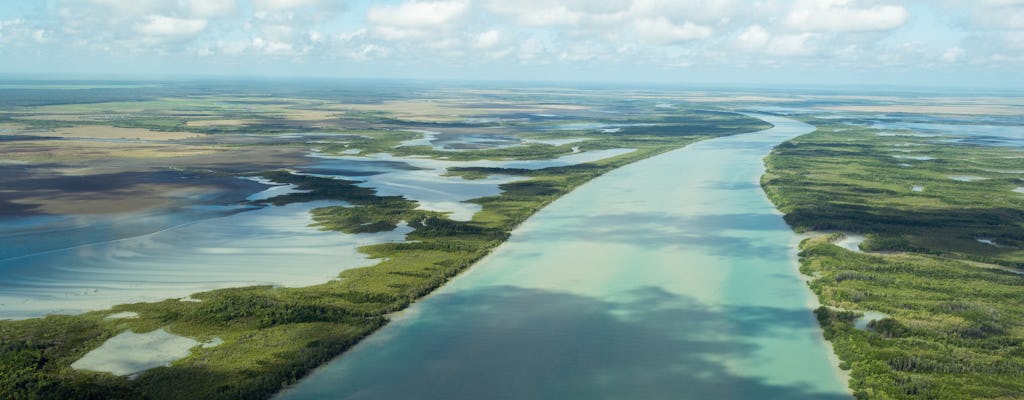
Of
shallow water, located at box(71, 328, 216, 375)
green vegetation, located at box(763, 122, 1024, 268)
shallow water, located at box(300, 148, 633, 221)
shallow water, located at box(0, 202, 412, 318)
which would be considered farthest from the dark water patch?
shallow water, located at box(300, 148, 633, 221)

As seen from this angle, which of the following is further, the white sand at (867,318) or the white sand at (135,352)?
the white sand at (867,318)

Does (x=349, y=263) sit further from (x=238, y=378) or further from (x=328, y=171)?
(x=328, y=171)

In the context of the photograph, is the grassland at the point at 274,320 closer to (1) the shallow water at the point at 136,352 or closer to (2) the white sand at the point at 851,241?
(1) the shallow water at the point at 136,352

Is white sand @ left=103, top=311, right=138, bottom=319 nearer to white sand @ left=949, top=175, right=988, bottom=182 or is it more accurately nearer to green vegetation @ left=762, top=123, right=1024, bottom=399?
green vegetation @ left=762, top=123, right=1024, bottom=399

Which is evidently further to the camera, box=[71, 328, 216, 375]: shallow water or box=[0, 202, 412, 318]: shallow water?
box=[0, 202, 412, 318]: shallow water

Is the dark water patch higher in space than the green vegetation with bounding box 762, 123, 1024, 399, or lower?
lower

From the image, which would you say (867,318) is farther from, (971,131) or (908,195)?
(971,131)

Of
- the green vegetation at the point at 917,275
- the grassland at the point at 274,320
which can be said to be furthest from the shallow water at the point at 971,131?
the grassland at the point at 274,320
